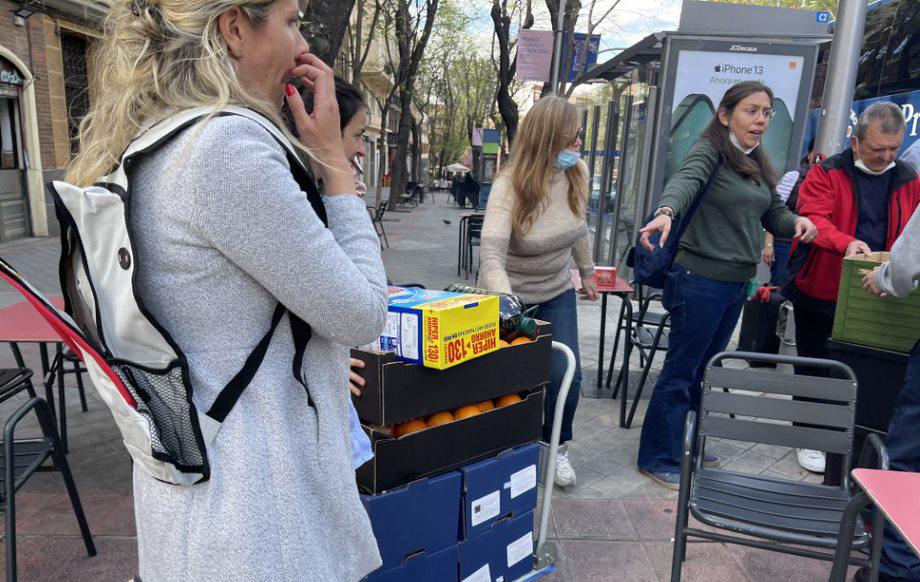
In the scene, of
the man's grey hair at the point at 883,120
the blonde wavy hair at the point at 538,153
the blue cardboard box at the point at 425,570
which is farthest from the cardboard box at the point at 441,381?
the man's grey hair at the point at 883,120

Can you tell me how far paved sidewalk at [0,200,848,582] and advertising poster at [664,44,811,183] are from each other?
357 centimetres

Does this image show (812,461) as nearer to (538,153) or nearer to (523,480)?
(523,480)

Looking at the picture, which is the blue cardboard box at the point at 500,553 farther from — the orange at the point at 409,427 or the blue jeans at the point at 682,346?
the blue jeans at the point at 682,346

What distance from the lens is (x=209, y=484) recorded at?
1.09 metres

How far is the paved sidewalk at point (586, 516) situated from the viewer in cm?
276

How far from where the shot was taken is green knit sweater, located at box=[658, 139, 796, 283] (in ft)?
10.3

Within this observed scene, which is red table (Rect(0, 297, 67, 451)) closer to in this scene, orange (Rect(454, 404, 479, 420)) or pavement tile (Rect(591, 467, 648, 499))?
orange (Rect(454, 404, 479, 420))

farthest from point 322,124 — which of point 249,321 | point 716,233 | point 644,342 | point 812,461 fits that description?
point 812,461

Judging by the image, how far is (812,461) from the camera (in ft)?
12.5

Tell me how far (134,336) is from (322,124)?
1.59ft

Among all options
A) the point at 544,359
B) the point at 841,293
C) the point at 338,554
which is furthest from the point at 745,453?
the point at 338,554

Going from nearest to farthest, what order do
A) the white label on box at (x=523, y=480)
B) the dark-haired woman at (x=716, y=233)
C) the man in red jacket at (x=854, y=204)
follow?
the white label on box at (x=523, y=480) < the dark-haired woman at (x=716, y=233) < the man in red jacket at (x=854, y=204)

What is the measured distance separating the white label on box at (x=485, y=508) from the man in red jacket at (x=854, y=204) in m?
2.20

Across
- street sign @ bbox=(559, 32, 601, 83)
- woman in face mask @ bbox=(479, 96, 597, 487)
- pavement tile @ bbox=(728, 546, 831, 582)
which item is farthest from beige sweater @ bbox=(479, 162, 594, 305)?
street sign @ bbox=(559, 32, 601, 83)
